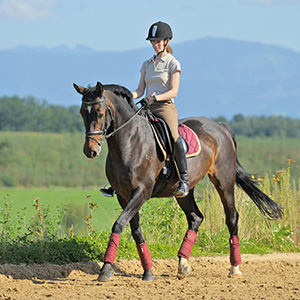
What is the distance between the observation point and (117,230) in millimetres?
6379

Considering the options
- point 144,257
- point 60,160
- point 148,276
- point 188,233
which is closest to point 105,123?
point 144,257

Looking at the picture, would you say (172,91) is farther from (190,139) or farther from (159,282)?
(159,282)

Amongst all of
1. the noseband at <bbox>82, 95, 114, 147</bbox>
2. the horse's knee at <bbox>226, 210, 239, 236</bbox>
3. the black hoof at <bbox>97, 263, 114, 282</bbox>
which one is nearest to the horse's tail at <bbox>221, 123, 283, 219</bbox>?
the horse's knee at <bbox>226, 210, 239, 236</bbox>

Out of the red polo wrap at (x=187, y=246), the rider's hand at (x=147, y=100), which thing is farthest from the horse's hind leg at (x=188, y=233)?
the rider's hand at (x=147, y=100)

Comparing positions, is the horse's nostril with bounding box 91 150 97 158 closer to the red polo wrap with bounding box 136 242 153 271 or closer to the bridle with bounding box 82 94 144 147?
the bridle with bounding box 82 94 144 147

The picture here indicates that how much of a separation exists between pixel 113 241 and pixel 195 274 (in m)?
1.79

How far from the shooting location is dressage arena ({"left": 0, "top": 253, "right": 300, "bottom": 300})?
6.14 m

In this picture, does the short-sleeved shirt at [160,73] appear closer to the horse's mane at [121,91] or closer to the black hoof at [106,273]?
the horse's mane at [121,91]

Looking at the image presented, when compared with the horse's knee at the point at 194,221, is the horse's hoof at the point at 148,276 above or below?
below

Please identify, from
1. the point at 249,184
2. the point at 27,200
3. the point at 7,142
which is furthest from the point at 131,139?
the point at 7,142

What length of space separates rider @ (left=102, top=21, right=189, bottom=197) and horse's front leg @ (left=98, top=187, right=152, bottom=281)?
74 centimetres

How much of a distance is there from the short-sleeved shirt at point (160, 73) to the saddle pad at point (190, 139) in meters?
0.66

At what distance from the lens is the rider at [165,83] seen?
6969 millimetres

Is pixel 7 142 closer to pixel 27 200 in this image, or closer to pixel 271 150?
pixel 271 150
